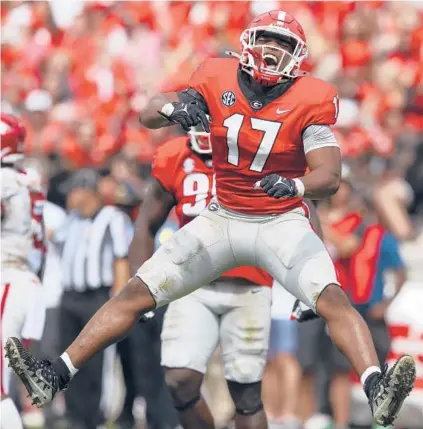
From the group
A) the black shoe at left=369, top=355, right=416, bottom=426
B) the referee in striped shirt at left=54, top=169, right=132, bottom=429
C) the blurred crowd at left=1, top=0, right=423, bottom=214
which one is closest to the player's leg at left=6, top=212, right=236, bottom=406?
the black shoe at left=369, top=355, right=416, bottom=426

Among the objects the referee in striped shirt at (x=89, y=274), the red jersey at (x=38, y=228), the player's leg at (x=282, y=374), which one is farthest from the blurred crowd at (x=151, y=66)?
the red jersey at (x=38, y=228)

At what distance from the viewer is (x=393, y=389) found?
5.64 m

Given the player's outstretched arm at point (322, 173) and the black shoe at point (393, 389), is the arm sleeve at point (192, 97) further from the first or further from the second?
the black shoe at point (393, 389)

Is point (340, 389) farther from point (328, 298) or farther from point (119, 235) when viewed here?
point (328, 298)

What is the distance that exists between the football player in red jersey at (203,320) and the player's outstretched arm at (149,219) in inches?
0.5

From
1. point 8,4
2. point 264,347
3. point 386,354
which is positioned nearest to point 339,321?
point 264,347

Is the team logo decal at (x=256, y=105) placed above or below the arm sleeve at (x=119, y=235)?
above

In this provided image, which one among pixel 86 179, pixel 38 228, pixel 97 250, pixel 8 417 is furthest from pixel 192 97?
pixel 86 179

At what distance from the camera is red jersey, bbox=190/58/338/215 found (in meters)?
6.21

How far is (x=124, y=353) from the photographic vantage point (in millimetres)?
9547

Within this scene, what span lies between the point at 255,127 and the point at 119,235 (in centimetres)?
332

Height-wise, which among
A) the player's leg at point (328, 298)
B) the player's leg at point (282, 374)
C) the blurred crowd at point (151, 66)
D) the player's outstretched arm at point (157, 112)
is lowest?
the player's leg at point (282, 374)

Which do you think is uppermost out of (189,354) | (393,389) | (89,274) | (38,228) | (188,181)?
(188,181)

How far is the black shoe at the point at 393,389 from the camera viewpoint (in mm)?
5617
